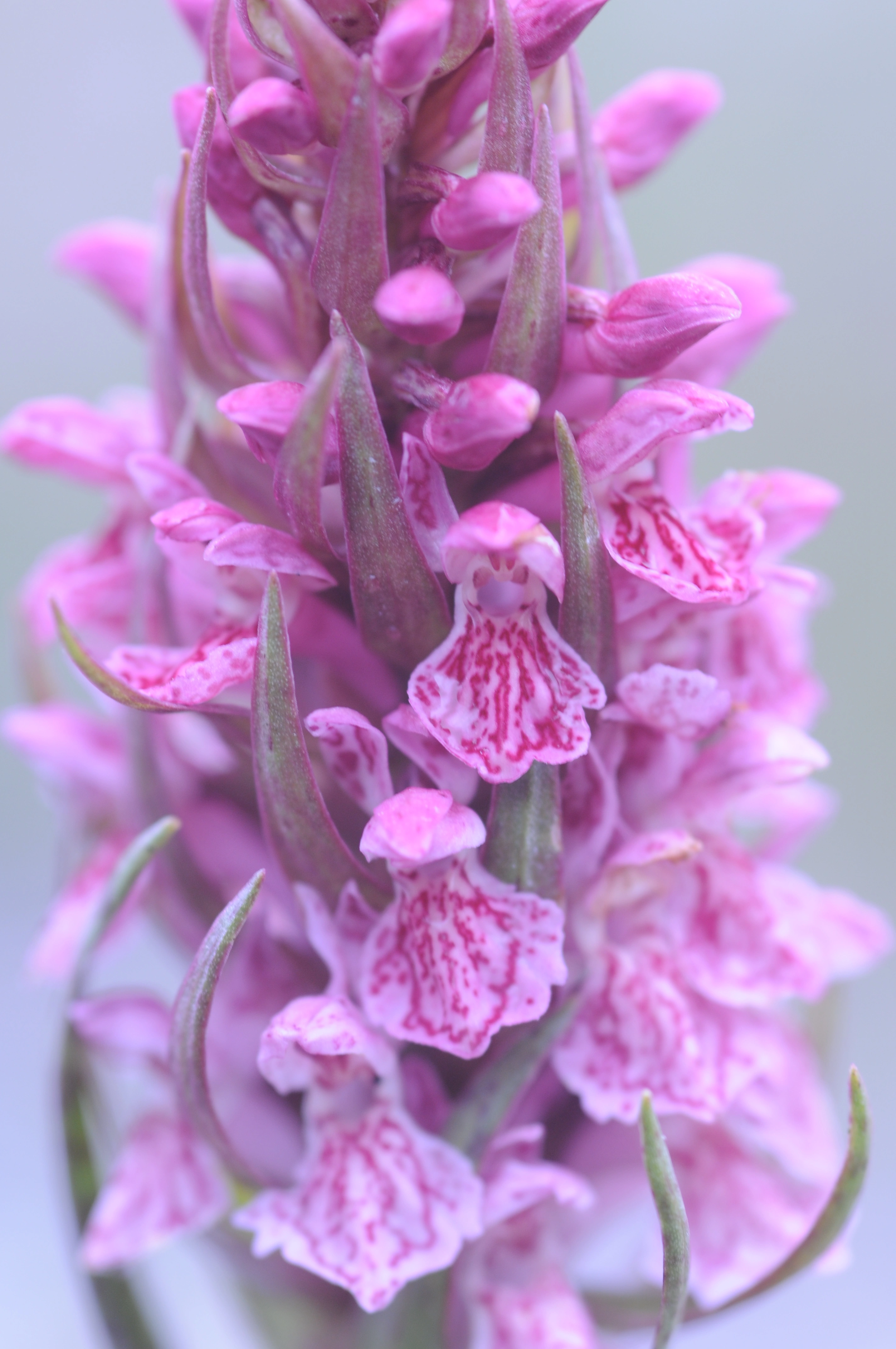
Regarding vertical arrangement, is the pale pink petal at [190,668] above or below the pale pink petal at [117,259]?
below

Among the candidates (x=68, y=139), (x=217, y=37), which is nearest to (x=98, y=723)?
(x=217, y=37)

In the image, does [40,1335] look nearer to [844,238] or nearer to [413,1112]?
[413,1112]

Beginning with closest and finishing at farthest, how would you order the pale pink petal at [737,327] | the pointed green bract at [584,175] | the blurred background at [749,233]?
the pointed green bract at [584,175]
the pale pink petal at [737,327]
the blurred background at [749,233]

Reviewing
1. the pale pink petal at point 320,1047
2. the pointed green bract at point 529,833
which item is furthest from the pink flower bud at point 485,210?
the pale pink petal at point 320,1047

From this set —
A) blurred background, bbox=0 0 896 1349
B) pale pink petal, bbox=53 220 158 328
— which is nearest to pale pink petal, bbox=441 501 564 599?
pale pink petal, bbox=53 220 158 328

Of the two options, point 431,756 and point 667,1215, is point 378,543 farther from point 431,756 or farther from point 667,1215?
point 667,1215

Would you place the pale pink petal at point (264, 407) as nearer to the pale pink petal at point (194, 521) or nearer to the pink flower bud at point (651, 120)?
the pale pink petal at point (194, 521)

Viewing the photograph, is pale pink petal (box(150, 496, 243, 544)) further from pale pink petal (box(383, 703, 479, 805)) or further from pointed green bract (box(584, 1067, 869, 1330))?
pointed green bract (box(584, 1067, 869, 1330))

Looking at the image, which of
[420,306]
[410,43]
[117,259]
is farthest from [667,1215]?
[117,259]
